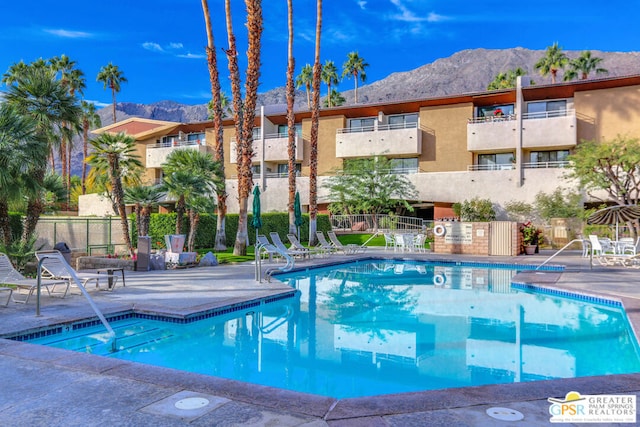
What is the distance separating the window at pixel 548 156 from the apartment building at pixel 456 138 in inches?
2.3

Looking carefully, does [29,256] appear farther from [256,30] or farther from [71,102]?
[256,30]

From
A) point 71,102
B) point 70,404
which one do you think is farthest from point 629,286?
point 71,102

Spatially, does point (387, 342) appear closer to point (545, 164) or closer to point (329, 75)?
point (545, 164)

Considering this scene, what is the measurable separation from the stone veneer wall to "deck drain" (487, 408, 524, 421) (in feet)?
60.1

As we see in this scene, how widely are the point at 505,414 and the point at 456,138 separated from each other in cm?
3050

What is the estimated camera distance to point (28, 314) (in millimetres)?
7594

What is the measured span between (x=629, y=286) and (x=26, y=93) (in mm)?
16901

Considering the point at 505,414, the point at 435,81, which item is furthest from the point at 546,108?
the point at 435,81

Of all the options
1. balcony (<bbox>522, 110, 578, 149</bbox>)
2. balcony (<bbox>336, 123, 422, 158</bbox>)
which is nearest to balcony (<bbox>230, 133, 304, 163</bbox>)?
balcony (<bbox>336, 123, 422, 158</bbox>)

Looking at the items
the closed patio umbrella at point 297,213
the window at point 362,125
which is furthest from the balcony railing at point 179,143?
the closed patio umbrella at point 297,213

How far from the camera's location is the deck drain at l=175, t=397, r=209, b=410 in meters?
3.79

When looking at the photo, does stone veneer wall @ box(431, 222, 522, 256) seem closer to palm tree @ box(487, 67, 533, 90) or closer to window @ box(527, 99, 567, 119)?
window @ box(527, 99, 567, 119)

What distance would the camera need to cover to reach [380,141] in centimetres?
3325

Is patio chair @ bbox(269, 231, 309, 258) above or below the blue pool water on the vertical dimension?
above
